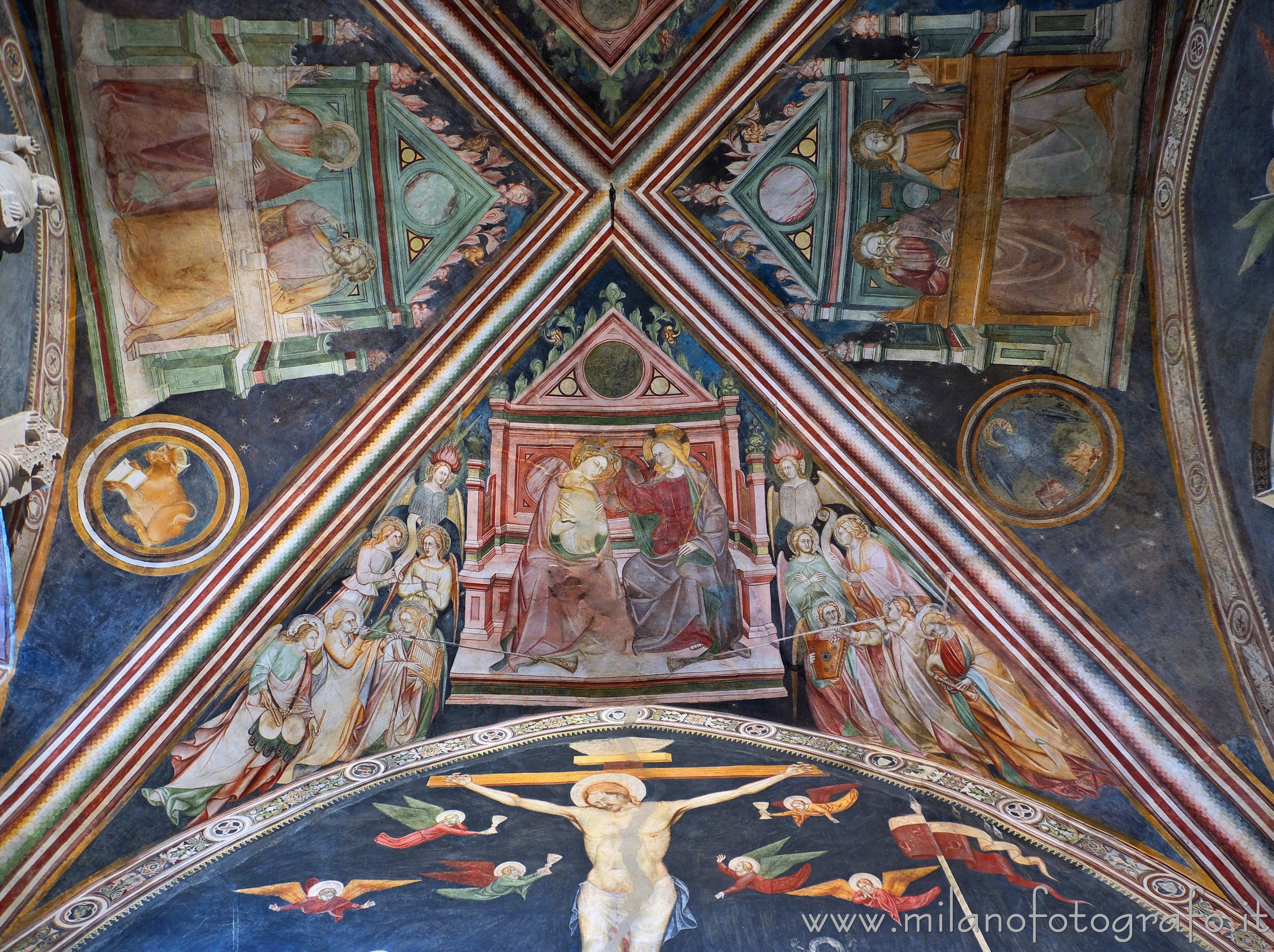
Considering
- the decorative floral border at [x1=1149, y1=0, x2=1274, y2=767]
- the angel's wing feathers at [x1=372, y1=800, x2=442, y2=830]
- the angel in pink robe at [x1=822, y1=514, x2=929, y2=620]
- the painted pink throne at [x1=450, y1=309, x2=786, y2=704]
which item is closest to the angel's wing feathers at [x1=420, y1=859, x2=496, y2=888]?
the angel's wing feathers at [x1=372, y1=800, x2=442, y2=830]

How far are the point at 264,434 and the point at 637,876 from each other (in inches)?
152

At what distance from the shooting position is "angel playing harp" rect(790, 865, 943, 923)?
661 centimetres

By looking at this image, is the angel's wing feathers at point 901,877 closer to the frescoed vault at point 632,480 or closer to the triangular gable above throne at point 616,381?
the frescoed vault at point 632,480

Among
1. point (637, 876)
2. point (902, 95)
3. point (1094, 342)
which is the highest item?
point (902, 95)

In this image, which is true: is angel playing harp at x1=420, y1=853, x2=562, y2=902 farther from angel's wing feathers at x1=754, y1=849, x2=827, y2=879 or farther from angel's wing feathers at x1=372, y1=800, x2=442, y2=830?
angel's wing feathers at x1=754, y1=849, x2=827, y2=879

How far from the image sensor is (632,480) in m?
8.58

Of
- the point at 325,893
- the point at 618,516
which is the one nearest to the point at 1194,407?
the point at 618,516

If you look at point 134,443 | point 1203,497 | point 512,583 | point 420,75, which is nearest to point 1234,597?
point 1203,497

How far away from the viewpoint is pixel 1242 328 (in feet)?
21.9

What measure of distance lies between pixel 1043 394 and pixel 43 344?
6.46 meters

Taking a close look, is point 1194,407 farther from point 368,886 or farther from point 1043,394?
point 368,886

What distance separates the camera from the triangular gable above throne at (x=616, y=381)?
8547 millimetres

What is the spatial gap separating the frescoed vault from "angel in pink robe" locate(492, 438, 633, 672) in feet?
0.12

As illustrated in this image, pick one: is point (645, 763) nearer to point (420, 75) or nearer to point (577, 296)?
point (577, 296)
